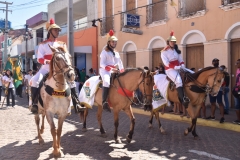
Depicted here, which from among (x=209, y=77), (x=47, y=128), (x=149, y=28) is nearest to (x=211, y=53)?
(x=149, y=28)

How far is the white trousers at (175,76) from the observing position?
761 centimetres

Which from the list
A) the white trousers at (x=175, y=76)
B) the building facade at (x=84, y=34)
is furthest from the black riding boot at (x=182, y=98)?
the building facade at (x=84, y=34)

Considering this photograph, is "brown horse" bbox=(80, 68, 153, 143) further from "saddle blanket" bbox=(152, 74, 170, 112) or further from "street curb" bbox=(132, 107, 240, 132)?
"street curb" bbox=(132, 107, 240, 132)

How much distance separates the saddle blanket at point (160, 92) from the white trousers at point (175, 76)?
1.19 feet

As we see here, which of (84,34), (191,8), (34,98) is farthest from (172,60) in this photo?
(84,34)

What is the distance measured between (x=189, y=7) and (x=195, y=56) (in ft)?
8.48

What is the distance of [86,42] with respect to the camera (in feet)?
72.7

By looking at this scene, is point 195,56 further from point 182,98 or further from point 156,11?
point 182,98

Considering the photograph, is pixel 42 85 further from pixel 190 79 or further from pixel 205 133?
pixel 205 133

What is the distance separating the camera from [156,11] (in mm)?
15938

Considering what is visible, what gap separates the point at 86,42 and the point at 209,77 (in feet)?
52.4

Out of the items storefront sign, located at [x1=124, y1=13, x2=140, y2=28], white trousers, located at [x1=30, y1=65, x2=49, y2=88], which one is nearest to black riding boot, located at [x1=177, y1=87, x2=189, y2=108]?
white trousers, located at [x1=30, y1=65, x2=49, y2=88]

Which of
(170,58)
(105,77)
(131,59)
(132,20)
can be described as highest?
(132,20)

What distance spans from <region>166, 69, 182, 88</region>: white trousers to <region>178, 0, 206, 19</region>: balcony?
6309 millimetres
